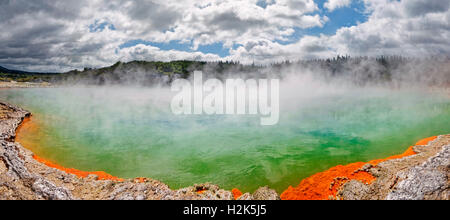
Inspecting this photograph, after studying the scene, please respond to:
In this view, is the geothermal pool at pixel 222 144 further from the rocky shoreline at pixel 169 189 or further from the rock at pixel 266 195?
the rocky shoreline at pixel 169 189

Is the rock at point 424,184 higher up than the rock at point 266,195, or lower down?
higher up

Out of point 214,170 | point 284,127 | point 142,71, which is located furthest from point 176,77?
point 214,170

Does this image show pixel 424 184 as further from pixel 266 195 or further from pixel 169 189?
pixel 169 189

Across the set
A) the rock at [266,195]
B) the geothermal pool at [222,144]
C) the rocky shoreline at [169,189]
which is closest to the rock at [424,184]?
the rocky shoreline at [169,189]

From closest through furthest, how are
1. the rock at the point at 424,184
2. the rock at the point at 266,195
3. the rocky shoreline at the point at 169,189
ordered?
the rock at the point at 424,184 → the rocky shoreline at the point at 169,189 → the rock at the point at 266,195

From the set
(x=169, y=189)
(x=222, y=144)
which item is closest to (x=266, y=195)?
(x=169, y=189)

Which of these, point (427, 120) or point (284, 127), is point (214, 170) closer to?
point (284, 127)

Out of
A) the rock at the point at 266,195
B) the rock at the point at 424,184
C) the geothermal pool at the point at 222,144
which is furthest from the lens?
the geothermal pool at the point at 222,144

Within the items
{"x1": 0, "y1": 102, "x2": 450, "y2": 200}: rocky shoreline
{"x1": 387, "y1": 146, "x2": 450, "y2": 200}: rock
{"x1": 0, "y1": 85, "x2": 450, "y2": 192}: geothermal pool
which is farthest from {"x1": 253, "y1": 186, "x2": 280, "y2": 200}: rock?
{"x1": 387, "y1": 146, "x2": 450, "y2": 200}: rock

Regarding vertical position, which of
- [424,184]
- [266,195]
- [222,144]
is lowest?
[266,195]

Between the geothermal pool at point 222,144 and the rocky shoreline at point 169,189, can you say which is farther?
the geothermal pool at point 222,144

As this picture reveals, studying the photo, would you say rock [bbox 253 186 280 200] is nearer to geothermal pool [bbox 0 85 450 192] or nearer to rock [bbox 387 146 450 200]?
geothermal pool [bbox 0 85 450 192]

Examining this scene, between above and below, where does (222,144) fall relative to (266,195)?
above
